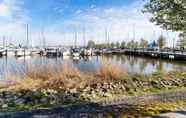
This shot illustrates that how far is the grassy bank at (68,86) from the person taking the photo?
36.5 feet

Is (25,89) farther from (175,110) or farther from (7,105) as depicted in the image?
(175,110)

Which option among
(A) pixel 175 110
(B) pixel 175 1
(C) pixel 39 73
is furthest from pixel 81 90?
(B) pixel 175 1

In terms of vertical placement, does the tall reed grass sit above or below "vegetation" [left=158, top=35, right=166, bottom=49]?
below

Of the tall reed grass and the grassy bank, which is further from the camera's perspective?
the tall reed grass

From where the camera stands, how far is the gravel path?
823cm

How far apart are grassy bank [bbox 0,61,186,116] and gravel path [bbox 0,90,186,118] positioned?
3.48 feet

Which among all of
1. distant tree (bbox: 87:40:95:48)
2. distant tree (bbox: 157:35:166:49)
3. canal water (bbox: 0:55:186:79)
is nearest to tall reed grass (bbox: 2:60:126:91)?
canal water (bbox: 0:55:186:79)

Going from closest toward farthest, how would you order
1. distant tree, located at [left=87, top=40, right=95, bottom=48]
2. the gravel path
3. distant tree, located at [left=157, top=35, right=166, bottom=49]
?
the gravel path < distant tree, located at [left=157, top=35, right=166, bottom=49] < distant tree, located at [left=87, top=40, right=95, bottom=48]

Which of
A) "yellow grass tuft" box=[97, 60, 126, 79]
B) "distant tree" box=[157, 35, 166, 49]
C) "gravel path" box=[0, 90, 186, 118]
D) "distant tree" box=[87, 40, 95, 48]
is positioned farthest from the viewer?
"distant tree" box=[87, 40, 95, 48]

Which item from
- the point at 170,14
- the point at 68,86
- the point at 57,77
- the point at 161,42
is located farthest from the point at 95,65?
the point at 161,42

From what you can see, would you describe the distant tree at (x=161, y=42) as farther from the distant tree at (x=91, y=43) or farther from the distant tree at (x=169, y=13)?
the distant tree at (x=169, y=13)

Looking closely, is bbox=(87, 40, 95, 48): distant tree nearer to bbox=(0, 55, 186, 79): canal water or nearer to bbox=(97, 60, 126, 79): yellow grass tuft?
bbox=(0, 55, 186, 79): canal water

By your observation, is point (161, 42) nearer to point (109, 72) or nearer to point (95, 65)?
point (95, 65)

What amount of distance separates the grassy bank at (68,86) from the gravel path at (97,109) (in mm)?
1060
